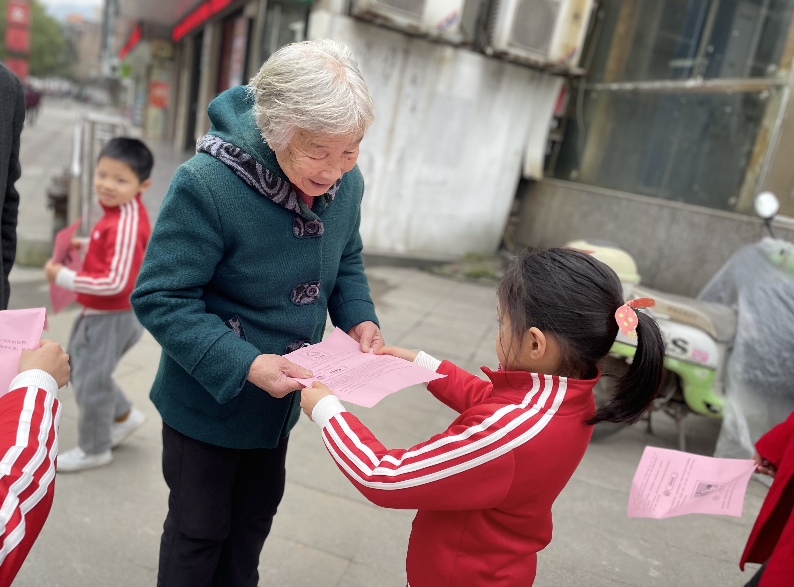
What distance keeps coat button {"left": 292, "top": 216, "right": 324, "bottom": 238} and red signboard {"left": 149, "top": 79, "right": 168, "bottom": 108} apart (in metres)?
22.5

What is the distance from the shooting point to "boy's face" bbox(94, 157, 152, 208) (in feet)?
9.18

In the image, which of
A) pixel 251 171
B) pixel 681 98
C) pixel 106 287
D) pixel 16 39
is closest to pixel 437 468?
pixel 251 171

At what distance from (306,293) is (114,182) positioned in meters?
1.58

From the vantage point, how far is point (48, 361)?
1309 mm

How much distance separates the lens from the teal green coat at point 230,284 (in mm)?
1475

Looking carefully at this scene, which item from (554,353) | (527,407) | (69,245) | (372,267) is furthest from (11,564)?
(372,267)

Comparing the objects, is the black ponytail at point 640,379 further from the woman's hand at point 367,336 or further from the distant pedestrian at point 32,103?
the distant pedestrian at point 32,103

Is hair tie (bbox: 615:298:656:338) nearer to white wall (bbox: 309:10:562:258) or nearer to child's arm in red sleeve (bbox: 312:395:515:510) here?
child's arm in red sleeve (bbox: 312:395:515:510)

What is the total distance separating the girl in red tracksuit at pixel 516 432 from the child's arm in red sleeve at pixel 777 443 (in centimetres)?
74

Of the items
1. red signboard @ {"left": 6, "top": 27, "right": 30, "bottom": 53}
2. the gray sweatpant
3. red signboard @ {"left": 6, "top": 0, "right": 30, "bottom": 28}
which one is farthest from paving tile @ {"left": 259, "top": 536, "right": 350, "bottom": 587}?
red signboard @ {"left": 6, "top": 0, "right": 30, "bottom": 28}

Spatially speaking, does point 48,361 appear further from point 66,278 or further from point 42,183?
point 42,183

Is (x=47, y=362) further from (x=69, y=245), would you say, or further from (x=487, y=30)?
(x=487, y=30)

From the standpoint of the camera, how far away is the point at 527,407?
4.42 ft

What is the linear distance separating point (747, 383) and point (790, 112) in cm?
337
